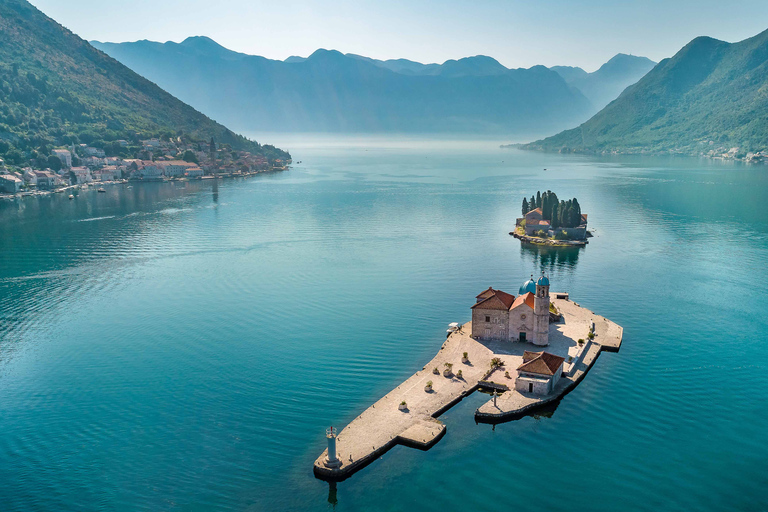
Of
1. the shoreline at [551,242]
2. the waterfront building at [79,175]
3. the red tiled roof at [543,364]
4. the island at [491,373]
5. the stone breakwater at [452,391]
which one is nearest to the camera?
the stone breakwater at [452,391]

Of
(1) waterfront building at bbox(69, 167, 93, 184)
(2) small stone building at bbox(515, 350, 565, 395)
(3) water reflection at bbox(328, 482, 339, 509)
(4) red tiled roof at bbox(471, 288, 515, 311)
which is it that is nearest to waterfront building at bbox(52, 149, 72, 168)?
(1) waterfront building at bbox(69, 167, 93, 184)

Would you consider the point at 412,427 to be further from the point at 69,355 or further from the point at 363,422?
the point at 69,355

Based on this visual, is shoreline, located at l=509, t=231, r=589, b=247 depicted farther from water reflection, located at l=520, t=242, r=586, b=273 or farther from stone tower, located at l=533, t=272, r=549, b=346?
stone tower, located at l=533, t=272, r=549, b=346

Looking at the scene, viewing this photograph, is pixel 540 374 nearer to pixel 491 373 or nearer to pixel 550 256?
pixel 491 373

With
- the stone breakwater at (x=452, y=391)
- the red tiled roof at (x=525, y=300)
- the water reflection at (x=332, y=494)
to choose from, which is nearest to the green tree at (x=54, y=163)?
the stone breakwater at (x=452, y=391)

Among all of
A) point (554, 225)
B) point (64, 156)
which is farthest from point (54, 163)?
point (554, 225)

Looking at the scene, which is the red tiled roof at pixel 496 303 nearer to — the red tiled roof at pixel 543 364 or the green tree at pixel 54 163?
the red tiled roof at pixel 543 364

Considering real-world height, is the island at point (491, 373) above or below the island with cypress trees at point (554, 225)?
below
